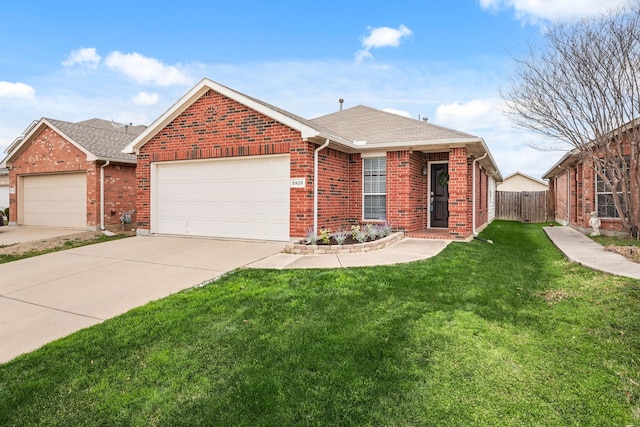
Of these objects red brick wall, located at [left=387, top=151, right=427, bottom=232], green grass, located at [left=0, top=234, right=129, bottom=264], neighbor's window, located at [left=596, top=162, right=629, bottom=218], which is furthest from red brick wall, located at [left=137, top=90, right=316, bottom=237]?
neighbor's window, located at [left=596, top=162, right=629, bottom=218]

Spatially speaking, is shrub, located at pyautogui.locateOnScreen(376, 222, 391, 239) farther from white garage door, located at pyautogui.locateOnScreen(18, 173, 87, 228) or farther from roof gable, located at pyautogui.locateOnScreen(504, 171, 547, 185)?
roof gable, located at pyautogui.locateOnScreen(504, 171, 547, 185)

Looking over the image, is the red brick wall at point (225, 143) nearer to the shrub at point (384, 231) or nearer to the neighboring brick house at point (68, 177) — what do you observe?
the shrub at point (384, 231)

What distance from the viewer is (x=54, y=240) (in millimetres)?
11062

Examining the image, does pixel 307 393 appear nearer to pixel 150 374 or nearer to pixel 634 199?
pixel 150 374

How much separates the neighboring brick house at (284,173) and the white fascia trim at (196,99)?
0.09 ft

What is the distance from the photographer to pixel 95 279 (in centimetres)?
627

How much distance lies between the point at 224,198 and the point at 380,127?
5312 mm

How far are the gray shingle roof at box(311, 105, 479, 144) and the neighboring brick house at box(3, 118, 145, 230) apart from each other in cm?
790

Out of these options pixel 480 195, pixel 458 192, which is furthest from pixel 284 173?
pixel 480 195

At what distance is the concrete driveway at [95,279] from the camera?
4.32m

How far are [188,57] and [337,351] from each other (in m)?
12.7

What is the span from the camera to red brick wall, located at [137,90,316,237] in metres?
9.05

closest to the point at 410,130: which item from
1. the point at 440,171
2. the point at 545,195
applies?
the point at 440,171

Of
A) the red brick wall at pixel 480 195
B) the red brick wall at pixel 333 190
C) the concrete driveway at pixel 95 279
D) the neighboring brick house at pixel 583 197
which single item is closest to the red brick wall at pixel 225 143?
the red brick wall at pixel 333 190
